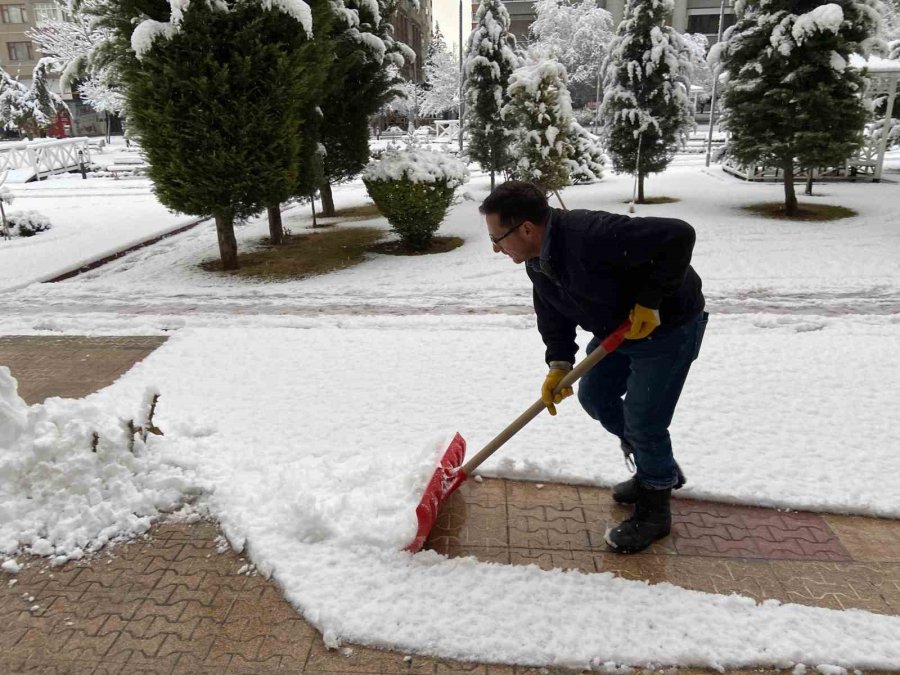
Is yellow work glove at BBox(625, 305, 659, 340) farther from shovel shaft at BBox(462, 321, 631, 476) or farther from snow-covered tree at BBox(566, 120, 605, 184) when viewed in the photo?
snow-covered tree at BBox(566, 120, 605, 184)

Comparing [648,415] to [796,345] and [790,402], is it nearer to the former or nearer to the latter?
[790,402]

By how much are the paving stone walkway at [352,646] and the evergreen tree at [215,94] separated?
20.9 ft

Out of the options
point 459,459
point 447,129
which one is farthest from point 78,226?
point 447,129

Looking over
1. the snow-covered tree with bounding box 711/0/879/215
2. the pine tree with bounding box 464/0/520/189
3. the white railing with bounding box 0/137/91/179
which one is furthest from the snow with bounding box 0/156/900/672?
the white railing with bounding box 0/137/91/179

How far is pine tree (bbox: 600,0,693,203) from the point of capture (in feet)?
43.4

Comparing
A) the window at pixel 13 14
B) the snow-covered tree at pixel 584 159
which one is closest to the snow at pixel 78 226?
the snow-covered tree at pixel 584 159

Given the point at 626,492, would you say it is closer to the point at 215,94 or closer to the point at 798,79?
the point at 215,94

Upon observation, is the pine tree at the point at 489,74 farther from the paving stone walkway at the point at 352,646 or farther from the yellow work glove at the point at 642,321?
the yellow work glove at the point at 642,321

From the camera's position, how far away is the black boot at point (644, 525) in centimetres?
288

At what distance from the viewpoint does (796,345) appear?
5.48 meters

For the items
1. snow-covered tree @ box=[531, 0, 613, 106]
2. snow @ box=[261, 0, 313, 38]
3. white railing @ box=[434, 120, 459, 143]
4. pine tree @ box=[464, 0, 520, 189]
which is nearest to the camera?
snow @ box=[261, 0, 313, 38]

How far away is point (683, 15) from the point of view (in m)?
50.4

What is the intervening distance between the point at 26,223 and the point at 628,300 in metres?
13.9

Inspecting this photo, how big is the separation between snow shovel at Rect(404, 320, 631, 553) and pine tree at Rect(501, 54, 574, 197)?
11.2 metres
